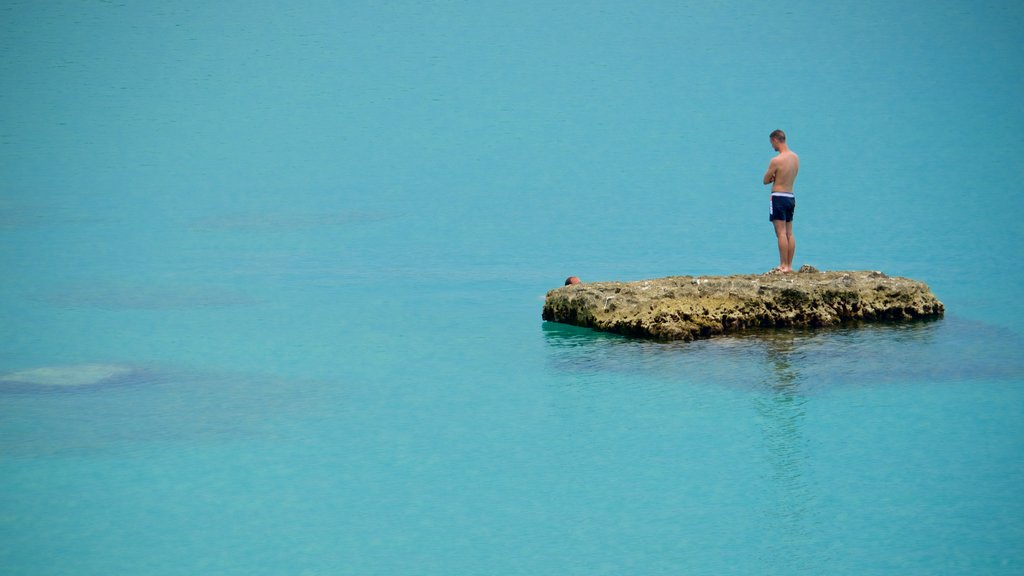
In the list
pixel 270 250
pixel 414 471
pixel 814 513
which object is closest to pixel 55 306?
pixel 270 250

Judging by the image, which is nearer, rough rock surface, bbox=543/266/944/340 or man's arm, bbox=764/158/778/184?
rough rock surface, bbox=543/266/944/340

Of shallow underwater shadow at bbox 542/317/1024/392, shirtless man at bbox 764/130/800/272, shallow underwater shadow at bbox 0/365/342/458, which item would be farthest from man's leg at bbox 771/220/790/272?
shallow underwater shadow at bbox 0/365/342/458

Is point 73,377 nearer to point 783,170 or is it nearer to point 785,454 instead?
point 785,454

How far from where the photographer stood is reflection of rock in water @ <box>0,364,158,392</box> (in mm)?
8875

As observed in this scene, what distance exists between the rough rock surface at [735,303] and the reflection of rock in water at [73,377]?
3.78 meters

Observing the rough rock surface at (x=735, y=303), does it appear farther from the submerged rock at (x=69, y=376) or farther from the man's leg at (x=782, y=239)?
the submerged rock at (x=69, y=376)

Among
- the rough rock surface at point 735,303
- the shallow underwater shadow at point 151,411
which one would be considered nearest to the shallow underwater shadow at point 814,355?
the rough rock surface at point 735,303

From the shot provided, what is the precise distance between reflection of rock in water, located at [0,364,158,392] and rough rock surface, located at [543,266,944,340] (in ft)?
12.4

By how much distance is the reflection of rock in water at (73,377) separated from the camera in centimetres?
888

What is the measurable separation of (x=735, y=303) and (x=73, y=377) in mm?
5495

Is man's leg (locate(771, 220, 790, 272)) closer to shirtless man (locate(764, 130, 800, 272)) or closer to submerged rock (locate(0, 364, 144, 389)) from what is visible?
shirtless man (locate(764, 130, 800, 272))

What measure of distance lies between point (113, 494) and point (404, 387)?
2.74 m

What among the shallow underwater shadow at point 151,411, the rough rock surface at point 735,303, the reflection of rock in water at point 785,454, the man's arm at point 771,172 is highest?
the man's arm at point 771,172

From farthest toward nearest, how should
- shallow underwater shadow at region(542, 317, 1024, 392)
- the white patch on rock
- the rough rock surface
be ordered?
the rough rock surface
the white patch on rock
shallow underwater shadow at region(542, 317, 1024, 392)
